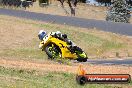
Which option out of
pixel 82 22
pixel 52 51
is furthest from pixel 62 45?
pixel 82 22

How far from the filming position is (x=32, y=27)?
3775cm

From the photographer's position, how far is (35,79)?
12.9 metres

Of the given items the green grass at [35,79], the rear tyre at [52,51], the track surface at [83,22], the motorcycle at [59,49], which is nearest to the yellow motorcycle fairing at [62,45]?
the motorcycle at [59,49]

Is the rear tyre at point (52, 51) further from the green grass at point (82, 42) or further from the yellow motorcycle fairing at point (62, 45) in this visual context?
the green grass at point (82, 42)

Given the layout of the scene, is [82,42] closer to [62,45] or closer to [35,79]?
[62,45]

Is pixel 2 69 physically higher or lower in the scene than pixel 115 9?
higher

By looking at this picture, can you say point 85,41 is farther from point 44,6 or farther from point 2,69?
point 44,6

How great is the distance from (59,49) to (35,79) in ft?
32.6

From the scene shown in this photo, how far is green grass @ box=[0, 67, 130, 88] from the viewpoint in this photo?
1177 cm

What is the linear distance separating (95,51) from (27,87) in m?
21.3

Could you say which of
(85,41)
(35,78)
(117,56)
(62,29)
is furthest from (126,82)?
(62,29)

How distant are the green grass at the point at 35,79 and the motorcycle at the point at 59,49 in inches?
319

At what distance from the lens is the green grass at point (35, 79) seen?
11766 millimetres

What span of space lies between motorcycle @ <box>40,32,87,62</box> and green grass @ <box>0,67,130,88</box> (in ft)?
26.6
